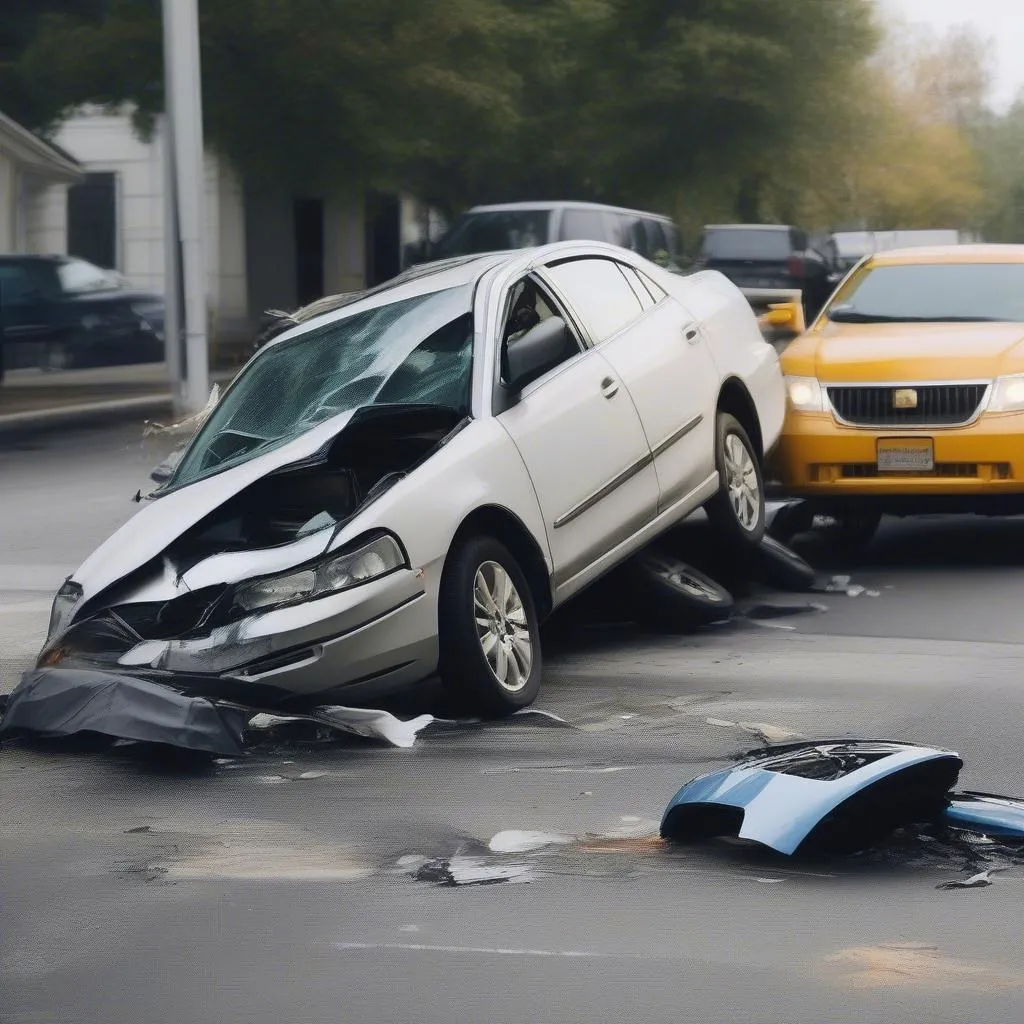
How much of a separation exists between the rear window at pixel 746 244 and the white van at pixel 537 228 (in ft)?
25.1

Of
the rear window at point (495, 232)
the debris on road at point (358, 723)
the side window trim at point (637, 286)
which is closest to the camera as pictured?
the debris on road at point (358, 723)

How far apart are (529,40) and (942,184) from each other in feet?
177

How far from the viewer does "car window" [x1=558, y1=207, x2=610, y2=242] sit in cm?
2270

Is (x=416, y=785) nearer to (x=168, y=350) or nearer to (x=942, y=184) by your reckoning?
(x=168, y=350)

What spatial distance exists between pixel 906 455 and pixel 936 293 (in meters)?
1.64

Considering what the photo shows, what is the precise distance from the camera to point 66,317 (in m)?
25.3

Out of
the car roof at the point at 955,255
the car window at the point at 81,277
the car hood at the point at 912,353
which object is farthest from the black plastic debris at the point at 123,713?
the car window at the point at 81,277

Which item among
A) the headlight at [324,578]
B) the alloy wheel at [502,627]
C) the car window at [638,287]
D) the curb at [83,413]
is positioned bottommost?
the alloy wheel at [502,627]

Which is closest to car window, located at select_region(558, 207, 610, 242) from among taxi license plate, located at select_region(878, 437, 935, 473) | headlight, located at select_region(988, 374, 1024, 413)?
taxi license plate, located at select_region(878, 437, 935, 473)

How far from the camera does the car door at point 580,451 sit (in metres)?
7.85

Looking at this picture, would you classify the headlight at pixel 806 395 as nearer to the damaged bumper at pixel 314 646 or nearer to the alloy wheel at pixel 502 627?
the alloy wheel at pixel 502 627

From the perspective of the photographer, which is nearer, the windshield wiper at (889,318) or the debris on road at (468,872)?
the debris on road at (468,872)

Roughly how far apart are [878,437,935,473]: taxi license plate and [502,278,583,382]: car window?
97.2 inches

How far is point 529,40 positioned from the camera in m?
30.8
